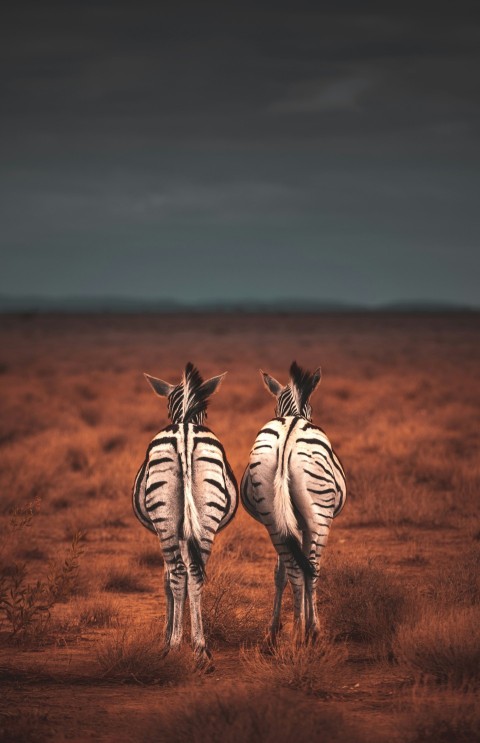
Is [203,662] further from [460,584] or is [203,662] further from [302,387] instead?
[460,584]

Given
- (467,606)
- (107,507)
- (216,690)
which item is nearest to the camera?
(216,690)

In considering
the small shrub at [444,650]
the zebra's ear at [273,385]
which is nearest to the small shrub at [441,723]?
the small shrub at [444,650]

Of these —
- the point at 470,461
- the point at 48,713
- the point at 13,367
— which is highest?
the point at 13,367

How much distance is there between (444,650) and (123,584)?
3.87 metres

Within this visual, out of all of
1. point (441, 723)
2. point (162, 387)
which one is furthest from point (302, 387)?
point (441, 723)

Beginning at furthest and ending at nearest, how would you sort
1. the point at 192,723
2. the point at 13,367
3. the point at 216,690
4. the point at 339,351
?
the point at 339,351 < the point at 13,367 < the point at 216,690 < the point at 192,723

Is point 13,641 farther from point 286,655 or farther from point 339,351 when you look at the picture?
point 339,351

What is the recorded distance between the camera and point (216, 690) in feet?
17.0

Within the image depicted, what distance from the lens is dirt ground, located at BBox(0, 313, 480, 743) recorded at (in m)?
5.01

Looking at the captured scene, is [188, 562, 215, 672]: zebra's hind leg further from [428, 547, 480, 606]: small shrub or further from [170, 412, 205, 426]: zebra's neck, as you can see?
[428, 547, 480, 606]: small shrub

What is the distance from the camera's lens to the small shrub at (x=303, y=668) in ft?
18.5

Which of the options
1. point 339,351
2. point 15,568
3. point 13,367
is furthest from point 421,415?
point 339,351

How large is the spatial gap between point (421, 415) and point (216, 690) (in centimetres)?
1720

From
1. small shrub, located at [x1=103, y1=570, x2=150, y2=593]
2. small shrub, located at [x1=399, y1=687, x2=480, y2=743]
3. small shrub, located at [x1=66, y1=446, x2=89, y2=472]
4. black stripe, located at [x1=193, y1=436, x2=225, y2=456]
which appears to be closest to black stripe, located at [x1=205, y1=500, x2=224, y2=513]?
black stripe, located at [x1=193, y1=436, x2=225, y2=456]
